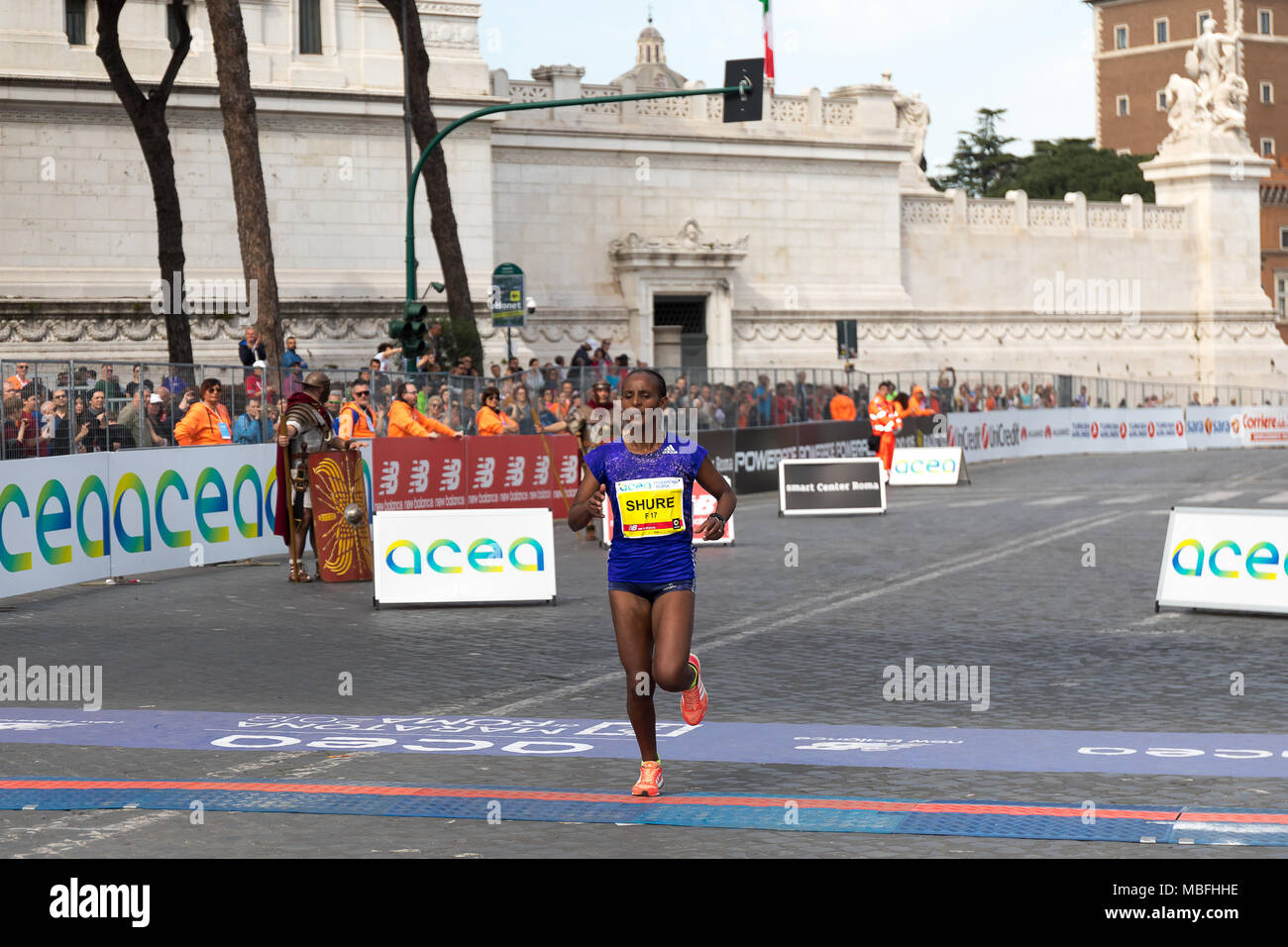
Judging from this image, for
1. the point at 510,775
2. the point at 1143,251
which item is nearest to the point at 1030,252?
the point at 1143,251

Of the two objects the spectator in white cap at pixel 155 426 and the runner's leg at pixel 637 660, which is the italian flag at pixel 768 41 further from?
the runner's leg at pixel 637 660

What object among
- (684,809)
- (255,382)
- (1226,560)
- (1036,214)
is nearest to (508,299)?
(255,382)

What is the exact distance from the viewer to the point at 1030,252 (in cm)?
6234

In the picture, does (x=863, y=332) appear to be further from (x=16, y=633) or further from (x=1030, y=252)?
(x=16, y=633)

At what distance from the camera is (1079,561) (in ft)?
63.4

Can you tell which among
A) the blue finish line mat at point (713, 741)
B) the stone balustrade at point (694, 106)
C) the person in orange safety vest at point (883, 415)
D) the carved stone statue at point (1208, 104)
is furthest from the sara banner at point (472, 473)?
the carved stone statue at point (1208, 104)

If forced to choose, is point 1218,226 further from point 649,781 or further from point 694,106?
point 649,781

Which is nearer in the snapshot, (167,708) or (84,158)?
(167,708)

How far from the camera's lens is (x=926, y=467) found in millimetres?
35812

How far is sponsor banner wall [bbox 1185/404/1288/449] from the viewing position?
182 ft

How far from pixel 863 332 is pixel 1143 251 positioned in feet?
48.1
